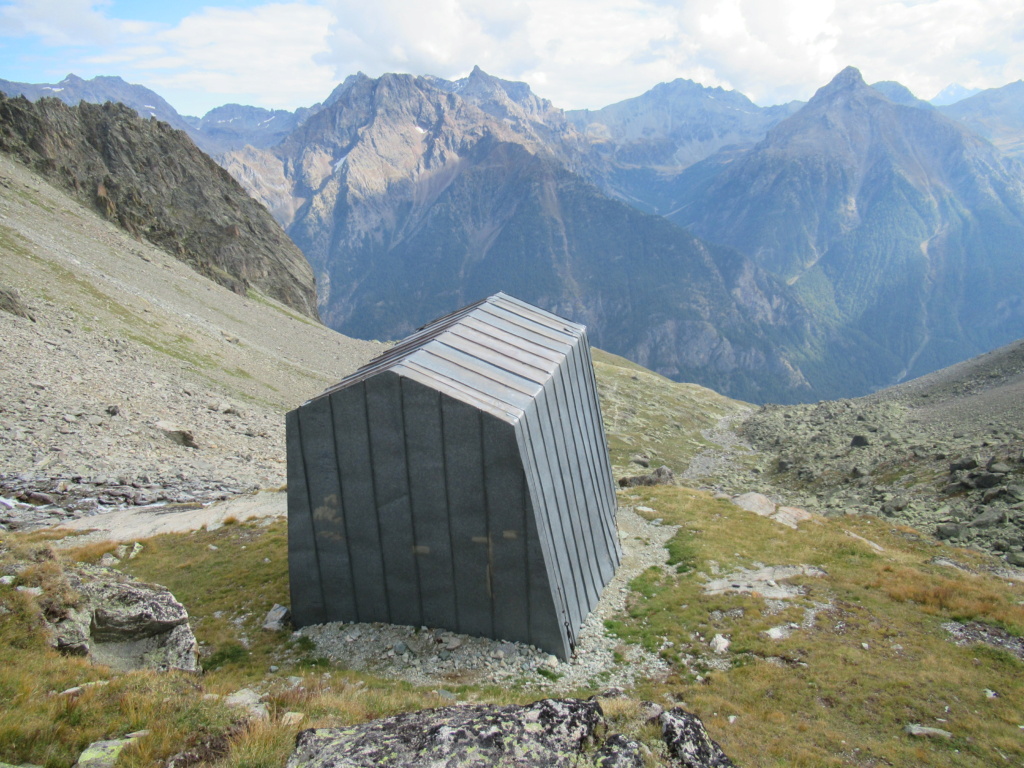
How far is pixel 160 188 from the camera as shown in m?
103

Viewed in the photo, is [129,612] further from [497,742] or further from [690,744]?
[690,744]

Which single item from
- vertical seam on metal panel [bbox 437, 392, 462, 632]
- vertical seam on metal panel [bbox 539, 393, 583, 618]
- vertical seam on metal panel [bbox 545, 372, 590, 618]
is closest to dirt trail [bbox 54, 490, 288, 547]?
vertical seam on metal panel [bbox 437, 392, 462, 632]

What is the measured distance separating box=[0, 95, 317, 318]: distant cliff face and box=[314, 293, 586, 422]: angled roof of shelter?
81655mm

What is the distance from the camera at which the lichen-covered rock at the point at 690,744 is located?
7.79 m

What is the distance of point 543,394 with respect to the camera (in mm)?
16594

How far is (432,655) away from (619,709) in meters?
7.12

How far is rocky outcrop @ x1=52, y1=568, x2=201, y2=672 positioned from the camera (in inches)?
435

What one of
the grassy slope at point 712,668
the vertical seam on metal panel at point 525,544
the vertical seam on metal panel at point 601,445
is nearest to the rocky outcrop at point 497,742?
the grassy slope at point 712,668

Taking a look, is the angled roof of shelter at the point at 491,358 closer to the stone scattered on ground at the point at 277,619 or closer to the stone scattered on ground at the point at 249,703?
the stone scattered on ground at the point at 277,619

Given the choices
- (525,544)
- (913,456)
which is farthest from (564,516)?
(913,456)

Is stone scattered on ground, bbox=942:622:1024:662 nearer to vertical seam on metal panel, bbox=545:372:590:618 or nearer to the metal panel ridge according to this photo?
vertical seam on metal panel, bbox=545:372:590:618

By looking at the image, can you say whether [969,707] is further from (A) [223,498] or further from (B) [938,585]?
(A) [223,498]

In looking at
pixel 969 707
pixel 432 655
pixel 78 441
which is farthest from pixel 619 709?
pixel 78 441

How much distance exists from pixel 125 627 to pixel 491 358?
36.4 ft
